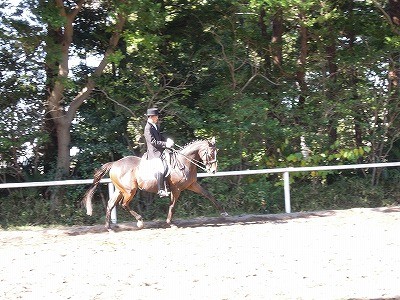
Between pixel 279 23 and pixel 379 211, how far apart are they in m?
6.50

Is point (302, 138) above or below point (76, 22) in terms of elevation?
below

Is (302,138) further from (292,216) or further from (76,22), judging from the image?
(76,22)

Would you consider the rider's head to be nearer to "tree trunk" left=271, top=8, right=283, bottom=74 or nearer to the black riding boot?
the black riding boot

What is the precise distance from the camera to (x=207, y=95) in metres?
15.9

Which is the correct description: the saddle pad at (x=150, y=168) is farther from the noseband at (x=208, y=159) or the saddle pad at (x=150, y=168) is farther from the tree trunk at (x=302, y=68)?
the tree trunk at (x=302, y=68)

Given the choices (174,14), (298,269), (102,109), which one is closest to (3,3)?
(102,109)

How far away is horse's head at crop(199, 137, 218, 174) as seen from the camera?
481 inches

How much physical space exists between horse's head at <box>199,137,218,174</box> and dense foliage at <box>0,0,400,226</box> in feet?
8.71

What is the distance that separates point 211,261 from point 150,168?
3642mm

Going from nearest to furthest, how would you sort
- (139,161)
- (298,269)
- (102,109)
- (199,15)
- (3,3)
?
(298,269)
(139,161)
(3,3)
(102,109)
(199,15)

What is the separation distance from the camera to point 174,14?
1695 cm

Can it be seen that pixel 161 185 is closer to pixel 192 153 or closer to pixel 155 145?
pixel 155 145

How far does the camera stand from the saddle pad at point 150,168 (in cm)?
1203

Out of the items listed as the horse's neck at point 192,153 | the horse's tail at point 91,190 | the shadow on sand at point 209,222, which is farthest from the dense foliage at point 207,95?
the horse's neck at point 192,153
